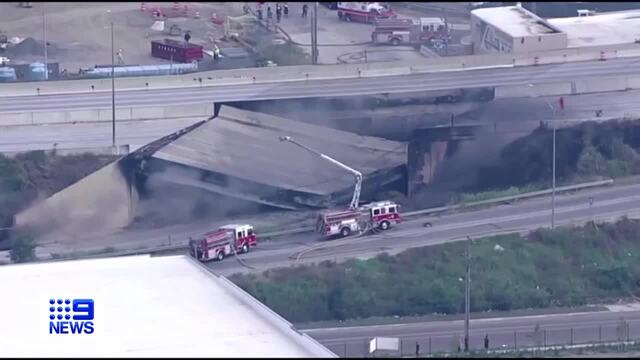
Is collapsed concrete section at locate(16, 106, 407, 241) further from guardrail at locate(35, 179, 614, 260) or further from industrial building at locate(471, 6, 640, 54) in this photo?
industrial building at locate(471, 6, 640, 54)

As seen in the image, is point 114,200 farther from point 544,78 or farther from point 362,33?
point 362,33

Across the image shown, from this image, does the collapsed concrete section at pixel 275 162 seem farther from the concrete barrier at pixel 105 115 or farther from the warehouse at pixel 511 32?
the warehouse at pixel 511 32

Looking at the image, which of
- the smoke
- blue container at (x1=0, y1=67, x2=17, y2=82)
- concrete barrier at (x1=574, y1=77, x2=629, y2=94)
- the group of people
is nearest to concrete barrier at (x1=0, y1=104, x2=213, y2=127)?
the smoke

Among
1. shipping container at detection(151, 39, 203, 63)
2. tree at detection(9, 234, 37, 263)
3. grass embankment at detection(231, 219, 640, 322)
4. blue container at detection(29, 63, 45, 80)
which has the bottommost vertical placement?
shipping container at detection(151, 39, 203, 63)

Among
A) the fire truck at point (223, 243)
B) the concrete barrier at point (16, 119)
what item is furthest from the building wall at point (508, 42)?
the fire truck at point (223, 243)

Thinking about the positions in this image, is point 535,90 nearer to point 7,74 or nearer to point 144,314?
point 7,74

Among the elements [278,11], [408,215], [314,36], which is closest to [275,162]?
[408,215]
